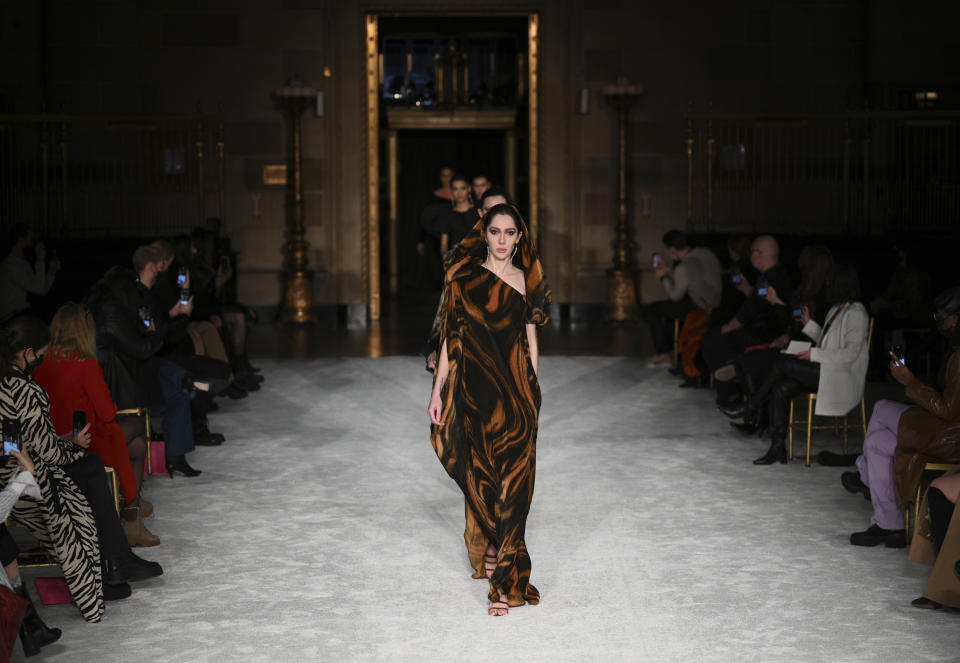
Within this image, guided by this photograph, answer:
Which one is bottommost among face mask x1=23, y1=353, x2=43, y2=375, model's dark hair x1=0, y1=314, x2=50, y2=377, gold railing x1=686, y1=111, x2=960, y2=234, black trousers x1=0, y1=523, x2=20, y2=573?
black trousers x1=0, y1=523, x2=20, y2=573

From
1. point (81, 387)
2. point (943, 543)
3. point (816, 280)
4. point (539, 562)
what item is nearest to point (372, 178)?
point (816, 280)

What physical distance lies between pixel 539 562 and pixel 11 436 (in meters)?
2.13

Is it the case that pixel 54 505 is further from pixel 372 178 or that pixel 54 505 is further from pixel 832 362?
pixel 372 178

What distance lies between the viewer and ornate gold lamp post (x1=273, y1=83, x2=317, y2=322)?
45.1 ft

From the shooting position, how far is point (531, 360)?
489cm

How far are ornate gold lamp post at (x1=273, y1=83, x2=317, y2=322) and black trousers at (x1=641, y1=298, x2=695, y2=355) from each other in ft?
15.2

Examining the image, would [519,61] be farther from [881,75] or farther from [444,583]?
[444,583]

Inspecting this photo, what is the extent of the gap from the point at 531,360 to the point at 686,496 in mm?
1895

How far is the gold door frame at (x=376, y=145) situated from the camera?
556 inches

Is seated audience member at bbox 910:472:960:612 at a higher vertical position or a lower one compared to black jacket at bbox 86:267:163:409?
lower

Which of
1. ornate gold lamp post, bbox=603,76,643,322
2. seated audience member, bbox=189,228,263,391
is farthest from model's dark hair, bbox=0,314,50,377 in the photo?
ornate gold lamp post, bbox=603,76,643,322

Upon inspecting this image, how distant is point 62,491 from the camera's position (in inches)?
180

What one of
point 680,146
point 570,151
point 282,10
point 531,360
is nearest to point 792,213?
point 680,146

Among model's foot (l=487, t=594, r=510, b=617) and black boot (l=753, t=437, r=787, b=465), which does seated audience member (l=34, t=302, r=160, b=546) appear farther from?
black boot (l=753, t=437, r=787, b=465)
